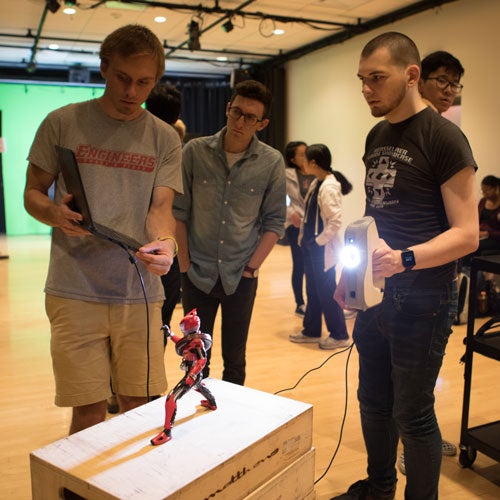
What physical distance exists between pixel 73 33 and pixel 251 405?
828 centimetres

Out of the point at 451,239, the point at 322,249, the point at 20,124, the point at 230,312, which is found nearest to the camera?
the point at 451,239

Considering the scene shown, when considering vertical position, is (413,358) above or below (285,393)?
above

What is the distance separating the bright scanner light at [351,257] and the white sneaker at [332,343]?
95.0 inches

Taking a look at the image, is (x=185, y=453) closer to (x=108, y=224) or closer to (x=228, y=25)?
(x=108, y=224)

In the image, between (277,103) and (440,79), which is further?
(277,103)

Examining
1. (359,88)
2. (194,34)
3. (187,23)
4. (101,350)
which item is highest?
(187,23)

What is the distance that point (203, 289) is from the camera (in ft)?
7.48

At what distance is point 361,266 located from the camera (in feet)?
5.19

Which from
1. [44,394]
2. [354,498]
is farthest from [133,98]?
[44,394]

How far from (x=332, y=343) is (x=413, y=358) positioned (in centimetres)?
236

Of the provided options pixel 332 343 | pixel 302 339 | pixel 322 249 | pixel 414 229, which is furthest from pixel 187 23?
pixel 414 229

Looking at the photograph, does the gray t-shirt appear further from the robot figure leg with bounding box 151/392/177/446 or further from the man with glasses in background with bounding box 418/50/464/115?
the man with glasses in background with bounding box 418/50/464/115

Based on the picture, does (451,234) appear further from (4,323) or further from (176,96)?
(4,323)

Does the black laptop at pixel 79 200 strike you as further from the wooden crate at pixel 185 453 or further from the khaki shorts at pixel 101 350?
the wooden crate at pixel 185 453
